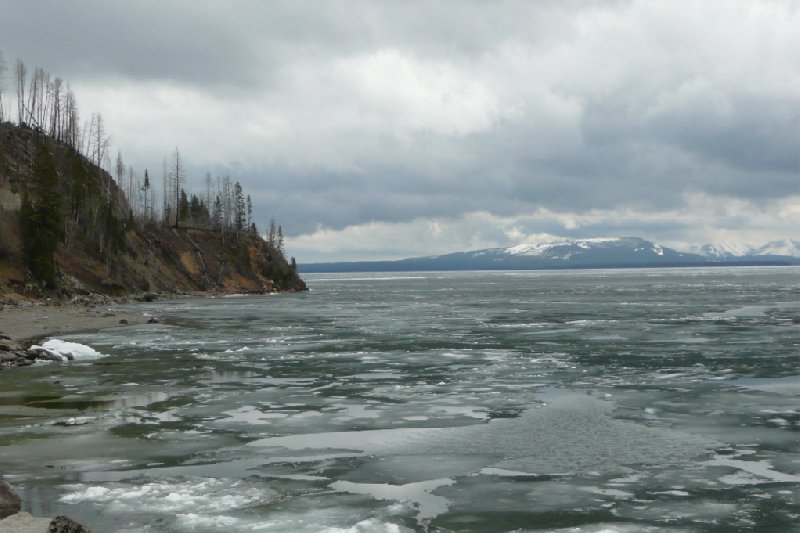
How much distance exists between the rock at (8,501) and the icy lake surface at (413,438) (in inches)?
13.2

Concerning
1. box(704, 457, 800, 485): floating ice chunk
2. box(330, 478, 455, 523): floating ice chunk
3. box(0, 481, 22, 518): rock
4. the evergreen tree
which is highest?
the evergreen tree

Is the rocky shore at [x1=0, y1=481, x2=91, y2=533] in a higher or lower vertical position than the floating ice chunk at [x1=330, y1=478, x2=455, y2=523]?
higher

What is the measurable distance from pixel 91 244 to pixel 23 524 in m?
86.7

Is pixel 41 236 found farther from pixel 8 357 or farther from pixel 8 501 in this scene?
pixel 8 501

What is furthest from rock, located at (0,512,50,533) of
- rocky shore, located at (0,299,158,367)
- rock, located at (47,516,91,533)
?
rocky shore, located at (0,299,158,367)

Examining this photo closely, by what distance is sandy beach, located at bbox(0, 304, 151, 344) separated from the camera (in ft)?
129

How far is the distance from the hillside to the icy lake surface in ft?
150

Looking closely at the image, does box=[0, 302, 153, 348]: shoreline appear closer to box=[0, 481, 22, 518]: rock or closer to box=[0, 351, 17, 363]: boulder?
box=[0, 351, 17, 363]: boulder

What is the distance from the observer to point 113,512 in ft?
35.7

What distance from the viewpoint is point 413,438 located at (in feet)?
52.9

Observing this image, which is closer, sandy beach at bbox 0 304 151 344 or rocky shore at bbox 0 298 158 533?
rocky shore at bbox 0 298 158 533

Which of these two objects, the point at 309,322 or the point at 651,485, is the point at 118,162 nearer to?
Result: the point at 309,322

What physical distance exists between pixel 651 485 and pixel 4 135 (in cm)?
11043

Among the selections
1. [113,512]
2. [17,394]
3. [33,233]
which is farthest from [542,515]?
[33,233]
